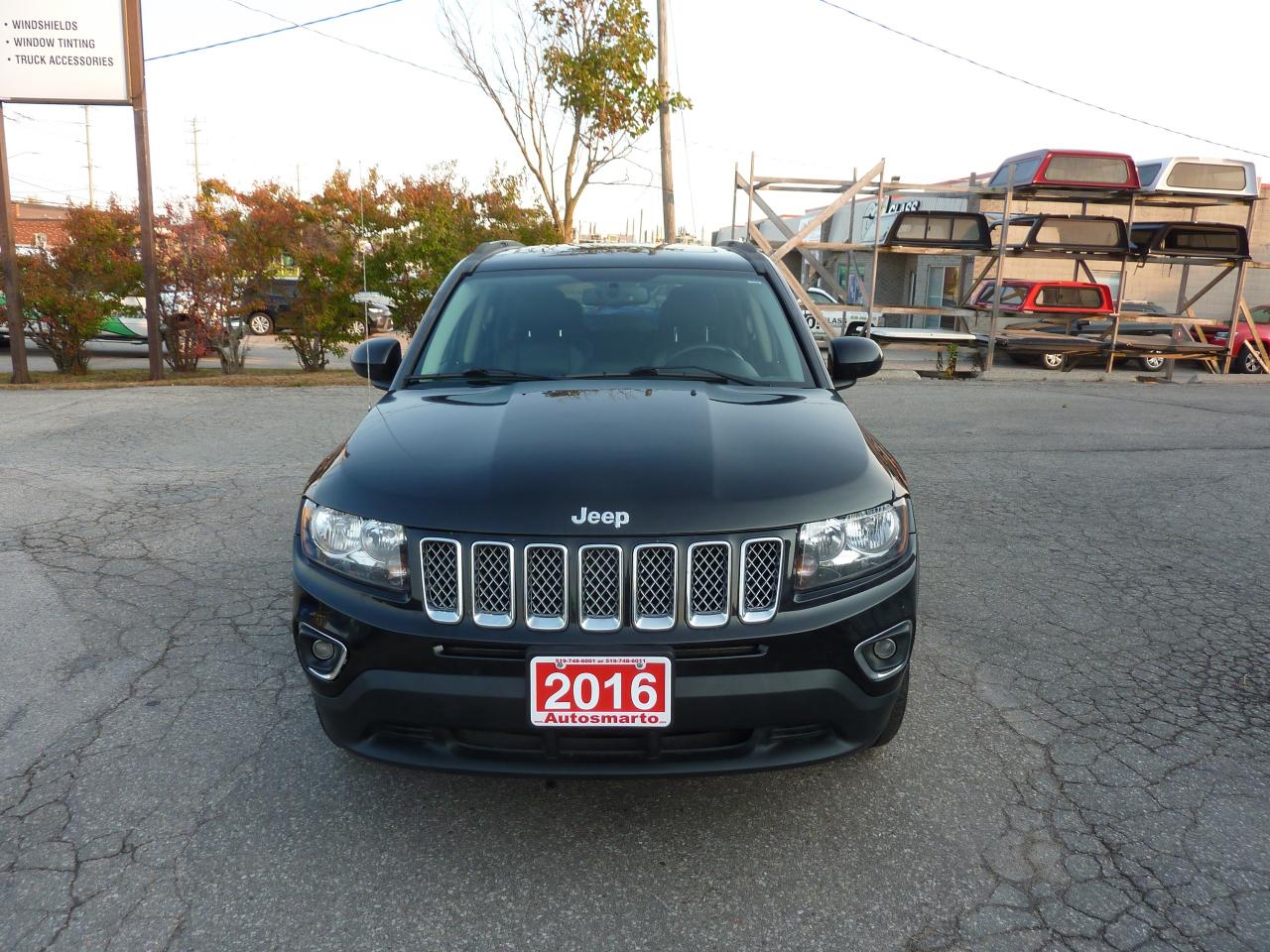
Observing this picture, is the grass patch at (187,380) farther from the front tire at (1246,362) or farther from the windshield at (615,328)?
the front tire at (1246,362)

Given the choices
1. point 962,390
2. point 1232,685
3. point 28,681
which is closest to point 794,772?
point 1232,685

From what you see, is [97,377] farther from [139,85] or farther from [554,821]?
[554,821]

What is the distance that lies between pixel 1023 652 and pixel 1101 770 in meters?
1.00

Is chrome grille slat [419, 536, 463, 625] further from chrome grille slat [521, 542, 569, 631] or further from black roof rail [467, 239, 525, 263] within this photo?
black roof rail [467, 239, 525, 263]

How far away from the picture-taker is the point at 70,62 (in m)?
13.1

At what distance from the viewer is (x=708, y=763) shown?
2.42m

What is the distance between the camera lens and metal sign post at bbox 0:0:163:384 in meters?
12.9

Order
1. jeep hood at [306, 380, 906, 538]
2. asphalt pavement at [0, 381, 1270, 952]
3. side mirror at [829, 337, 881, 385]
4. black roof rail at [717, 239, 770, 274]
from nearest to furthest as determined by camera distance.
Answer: asphalt pavement at [0, 381, 1270, 952]
jeep hood at [306, 380, 906, 538]
side mirror at [829, 337, 881, 385]
black roof rail at [717, 239, 770, 274]

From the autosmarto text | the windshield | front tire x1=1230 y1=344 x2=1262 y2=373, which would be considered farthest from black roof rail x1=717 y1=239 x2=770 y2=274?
front tire x1=1230 y1=344 x2=1262 y2=373

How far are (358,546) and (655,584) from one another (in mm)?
847

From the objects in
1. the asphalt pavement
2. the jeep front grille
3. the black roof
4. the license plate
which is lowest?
the asphalt pavement

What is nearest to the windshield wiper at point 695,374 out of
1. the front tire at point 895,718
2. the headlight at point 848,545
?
the headlight at point 848,545

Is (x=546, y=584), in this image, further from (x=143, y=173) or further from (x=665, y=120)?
(x=665, y=120)

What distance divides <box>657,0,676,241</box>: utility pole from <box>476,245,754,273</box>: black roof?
499 inches
